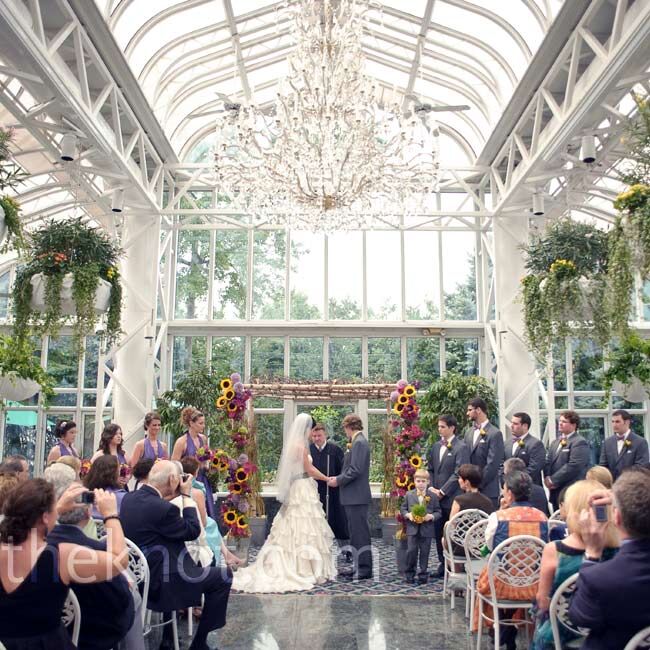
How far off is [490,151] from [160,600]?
8.29 meters

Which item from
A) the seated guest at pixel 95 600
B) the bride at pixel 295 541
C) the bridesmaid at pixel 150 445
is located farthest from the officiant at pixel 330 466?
the seated guest at pixel 95 600

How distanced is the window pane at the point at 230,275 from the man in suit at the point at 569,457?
657cm

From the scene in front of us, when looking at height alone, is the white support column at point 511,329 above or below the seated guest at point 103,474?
above

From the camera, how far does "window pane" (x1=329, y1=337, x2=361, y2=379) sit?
1180 centimetres

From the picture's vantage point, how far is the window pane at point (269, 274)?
11.9m

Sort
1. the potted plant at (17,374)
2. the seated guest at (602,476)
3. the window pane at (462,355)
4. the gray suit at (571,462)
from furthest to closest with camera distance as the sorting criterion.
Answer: the window pane at (462,355)
the potted plant at (17,374)
the gray suit at (571,462)
the seated guest at (602,476)

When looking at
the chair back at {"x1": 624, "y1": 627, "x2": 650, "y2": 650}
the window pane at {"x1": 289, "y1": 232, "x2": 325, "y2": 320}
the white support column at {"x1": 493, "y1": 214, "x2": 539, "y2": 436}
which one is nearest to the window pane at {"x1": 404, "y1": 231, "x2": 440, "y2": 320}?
the window pane at {"x1": 289, "y1": 232, "x2": 325, "y2": 320}

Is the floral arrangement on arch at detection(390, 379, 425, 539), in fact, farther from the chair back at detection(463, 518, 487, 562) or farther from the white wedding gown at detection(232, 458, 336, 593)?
the chair back at detection(463, 518, 487, 562)

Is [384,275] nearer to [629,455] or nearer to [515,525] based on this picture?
[629,455]

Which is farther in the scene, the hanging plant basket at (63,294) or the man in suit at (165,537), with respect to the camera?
the hanging plant basket at (63,294)

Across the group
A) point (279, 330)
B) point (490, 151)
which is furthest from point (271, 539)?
point (490, 151)

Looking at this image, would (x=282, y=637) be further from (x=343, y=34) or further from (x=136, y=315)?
(x=136, y=315)

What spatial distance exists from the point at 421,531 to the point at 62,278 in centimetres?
421

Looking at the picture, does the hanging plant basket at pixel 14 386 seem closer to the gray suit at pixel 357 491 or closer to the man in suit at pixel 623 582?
the gray suit at pixel 357 491
